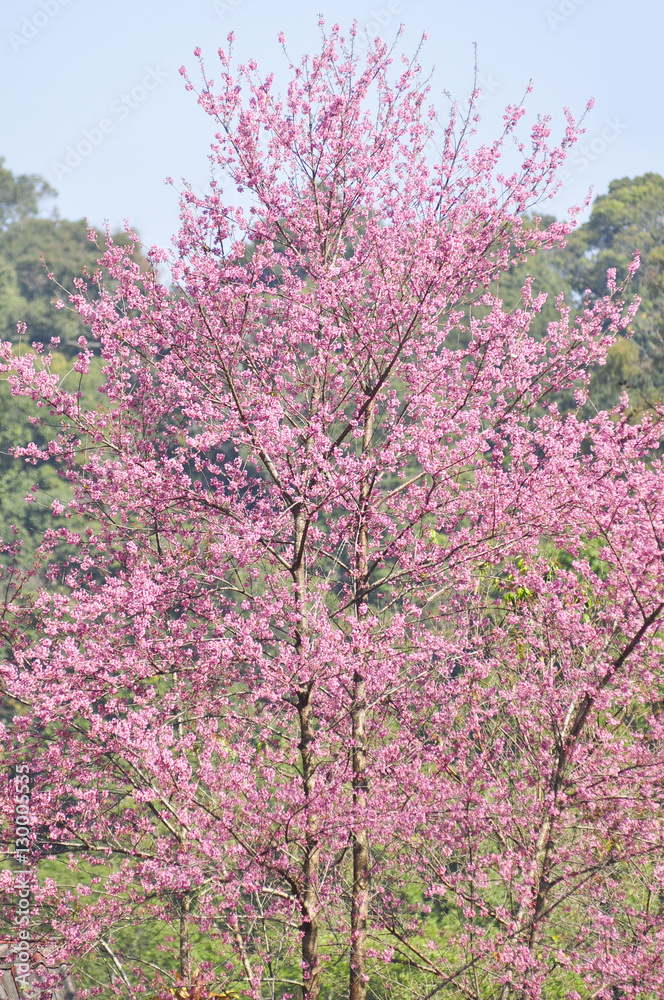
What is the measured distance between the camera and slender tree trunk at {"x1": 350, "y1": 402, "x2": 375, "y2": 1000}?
5.92 m

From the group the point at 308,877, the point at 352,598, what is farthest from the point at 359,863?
the point at 352,598

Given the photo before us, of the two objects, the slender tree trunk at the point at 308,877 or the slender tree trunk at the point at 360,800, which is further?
the slender tree trunk at the point at 360,800

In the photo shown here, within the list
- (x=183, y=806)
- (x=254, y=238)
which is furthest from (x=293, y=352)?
(x=183, y=806)

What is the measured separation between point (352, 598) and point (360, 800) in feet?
4.84

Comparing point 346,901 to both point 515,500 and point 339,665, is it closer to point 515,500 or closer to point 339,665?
point 339,665

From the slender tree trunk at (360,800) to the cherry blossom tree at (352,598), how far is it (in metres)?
0.03

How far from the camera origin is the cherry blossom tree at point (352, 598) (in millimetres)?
5723

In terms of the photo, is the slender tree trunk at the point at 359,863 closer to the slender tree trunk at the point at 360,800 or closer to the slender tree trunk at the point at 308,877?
the slender tree trunk at the point at 360,800

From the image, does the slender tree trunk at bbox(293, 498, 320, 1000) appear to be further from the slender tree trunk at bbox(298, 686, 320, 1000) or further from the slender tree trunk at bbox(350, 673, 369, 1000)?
the slender tree trunk at bbox(350, 673, 369, 1000)

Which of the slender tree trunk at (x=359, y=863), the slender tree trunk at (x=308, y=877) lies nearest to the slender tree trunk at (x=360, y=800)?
the slender tree trunk at (x=359, y=863)

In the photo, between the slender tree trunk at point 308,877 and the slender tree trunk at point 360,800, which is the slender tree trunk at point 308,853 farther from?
the slender tree trunk at point 360,800

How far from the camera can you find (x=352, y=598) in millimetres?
6500

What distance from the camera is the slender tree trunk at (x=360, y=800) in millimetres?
5922

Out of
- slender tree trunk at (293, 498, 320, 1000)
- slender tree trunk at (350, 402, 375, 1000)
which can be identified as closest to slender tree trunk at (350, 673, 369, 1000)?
slender tree trunk at (350, 402, 375, 1000)
